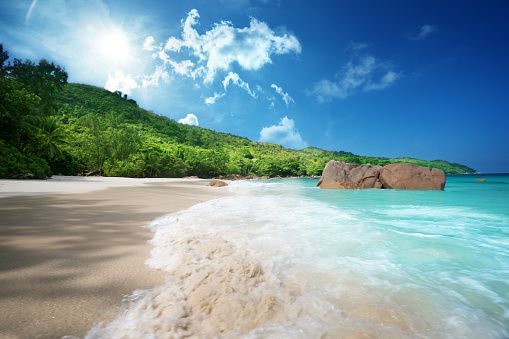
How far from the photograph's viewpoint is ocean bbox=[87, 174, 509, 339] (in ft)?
5.65

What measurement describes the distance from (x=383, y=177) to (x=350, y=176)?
2.81 metres

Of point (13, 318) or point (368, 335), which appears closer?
point (13, 318)

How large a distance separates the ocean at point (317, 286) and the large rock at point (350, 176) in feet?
51.7

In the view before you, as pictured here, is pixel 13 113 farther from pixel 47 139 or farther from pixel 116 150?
pixel 116 150

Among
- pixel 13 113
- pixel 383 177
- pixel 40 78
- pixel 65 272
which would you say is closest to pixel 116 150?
pixel 40 78

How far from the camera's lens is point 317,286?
2.50 metres

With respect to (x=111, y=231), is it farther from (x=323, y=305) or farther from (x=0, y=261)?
(x=323, y=305)

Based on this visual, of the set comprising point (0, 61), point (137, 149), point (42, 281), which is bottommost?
point (42, 281)

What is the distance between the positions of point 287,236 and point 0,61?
38.4 metres

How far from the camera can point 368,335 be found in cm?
168

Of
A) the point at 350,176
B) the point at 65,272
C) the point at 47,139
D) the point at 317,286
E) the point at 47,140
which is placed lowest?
the point at 317,286

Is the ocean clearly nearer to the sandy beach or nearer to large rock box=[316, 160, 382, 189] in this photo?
the sandy beach

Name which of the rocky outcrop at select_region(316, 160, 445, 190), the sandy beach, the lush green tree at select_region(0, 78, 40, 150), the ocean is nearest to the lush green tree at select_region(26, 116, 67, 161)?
the lush green tree at select_region(0, 78, 40, 150)

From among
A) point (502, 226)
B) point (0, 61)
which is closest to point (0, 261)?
point (502, 226)
